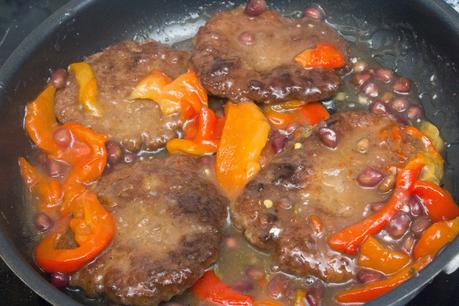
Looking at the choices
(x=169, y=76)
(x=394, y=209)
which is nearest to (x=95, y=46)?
(x=169, y=76)

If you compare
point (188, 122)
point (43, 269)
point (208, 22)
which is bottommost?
point (43, 269)

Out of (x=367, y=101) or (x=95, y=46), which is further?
(x=95, y=46)

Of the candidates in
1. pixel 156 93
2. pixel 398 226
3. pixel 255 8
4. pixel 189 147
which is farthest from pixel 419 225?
pixel 255 8

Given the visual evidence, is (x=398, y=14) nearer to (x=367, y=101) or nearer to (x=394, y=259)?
(x=367, y=101)

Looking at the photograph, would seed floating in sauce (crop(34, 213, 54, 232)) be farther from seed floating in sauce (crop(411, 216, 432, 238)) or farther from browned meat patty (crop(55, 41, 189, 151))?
seed floating in sauce (crop(411, 216, 432, 238))

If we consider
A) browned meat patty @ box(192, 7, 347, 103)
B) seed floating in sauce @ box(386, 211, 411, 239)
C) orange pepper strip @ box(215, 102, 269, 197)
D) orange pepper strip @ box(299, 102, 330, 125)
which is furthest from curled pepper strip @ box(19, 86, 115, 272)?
seed floating in sauce @ box(386, 211, 411, 239)

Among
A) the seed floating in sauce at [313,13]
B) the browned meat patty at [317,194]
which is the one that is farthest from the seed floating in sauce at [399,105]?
the seed floating in sauce at [313,13]

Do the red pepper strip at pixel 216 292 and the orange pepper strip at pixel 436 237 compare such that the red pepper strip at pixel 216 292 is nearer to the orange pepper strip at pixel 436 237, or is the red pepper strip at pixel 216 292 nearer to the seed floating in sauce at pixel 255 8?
the orange pepper strip at pixel 436 237
